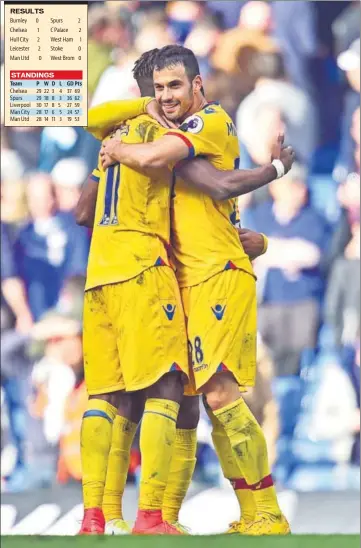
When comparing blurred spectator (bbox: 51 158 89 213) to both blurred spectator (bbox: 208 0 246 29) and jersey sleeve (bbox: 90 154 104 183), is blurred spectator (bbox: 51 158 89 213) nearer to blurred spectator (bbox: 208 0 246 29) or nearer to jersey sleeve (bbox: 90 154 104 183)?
jersey sleeve (bbox: 90 154 104 183)

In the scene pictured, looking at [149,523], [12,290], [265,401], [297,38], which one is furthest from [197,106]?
[149,523]

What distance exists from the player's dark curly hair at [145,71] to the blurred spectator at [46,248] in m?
0.68

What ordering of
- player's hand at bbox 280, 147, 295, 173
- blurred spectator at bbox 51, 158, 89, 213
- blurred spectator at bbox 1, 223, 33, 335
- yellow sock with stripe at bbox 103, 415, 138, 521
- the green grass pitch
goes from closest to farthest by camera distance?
the green grass pitch, yellow sock with stripe at bbox 103, 415, 138, 521, player's hand at bbox 280, 147, 295, 173, blurred spectator at bbox 51, 158, 89, 213, blurred spectator at bbox 1, 223, 33, 335

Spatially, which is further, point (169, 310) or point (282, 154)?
point (282, 154)

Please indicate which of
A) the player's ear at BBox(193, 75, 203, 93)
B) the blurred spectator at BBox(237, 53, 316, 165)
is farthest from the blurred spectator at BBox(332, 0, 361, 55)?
the player's ear at BBox(193, 75, 203, 93)

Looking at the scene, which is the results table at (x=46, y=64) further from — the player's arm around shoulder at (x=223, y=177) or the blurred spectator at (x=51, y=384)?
the blurred spectator at (x=51, y=384)

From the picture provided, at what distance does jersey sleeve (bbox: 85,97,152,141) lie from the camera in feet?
19.1

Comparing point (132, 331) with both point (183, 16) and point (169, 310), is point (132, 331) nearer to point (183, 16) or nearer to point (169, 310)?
point (169, 310)

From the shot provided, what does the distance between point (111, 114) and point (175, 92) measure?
316 mm

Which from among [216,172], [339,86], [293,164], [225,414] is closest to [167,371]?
[225,414]

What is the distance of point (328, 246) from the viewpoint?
641 centimetres

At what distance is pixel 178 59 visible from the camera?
19.2ft

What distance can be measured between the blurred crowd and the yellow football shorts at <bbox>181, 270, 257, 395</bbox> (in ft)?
2.00

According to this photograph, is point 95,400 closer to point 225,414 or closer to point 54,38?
point 225,414
